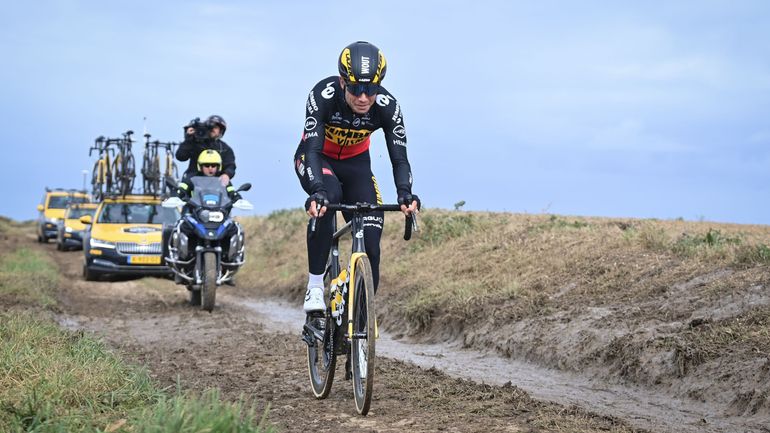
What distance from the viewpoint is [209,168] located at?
1375 cm

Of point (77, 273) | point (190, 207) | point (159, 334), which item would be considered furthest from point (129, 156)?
point (159, 334)

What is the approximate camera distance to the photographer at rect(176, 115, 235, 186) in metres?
13.7

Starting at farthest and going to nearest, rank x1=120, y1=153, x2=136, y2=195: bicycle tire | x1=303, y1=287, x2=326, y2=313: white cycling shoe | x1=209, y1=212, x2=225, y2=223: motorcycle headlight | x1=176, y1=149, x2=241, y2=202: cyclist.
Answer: x1=120, y1=153, x2=136, y2=195: bicycle tire → x1=176, y1=149, x2=241, y2=202: cyclist → x1=209, y1=212, x2=225, y2=223: motorcycle headlight → x1=303, y1=287, x2=326, y2=313: white cycling shoe

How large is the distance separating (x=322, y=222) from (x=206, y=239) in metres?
7.03

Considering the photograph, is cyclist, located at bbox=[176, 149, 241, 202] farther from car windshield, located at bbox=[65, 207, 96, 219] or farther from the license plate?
car windshield, located at bbox=[65, 207, 96, 219]

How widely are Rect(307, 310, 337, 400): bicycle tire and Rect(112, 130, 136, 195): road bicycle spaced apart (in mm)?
21819

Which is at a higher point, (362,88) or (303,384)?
(362,88)

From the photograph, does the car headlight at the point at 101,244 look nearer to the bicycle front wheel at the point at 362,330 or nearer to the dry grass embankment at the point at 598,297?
the dry grass embankment at the point at 598,297

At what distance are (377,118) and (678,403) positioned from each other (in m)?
3.32

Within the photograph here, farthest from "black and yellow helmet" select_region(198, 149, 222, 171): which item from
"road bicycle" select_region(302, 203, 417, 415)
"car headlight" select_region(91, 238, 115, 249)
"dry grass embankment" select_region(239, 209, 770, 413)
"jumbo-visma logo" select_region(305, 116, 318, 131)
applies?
"jumbo-visma logo" select_region(305, 116, 318, 131)

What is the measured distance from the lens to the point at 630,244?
433 inches

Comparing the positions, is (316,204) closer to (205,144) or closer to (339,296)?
(339,296)

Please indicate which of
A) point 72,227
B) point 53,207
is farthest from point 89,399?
point 53,207

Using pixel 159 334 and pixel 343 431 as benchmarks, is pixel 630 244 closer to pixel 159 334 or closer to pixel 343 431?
pixel 159 334
